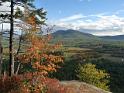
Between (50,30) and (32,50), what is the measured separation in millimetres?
4675

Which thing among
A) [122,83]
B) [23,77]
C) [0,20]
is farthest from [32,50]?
[122,83]

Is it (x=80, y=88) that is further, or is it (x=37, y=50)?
(x=80, y=88)

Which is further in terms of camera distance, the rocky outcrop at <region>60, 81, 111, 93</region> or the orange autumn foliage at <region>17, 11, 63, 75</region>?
the rocky outcrop at <region>60, 81, 111, 93</region>

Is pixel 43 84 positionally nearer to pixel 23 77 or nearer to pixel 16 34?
pixel 23 77

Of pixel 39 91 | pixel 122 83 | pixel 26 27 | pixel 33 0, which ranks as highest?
pixel 33 0

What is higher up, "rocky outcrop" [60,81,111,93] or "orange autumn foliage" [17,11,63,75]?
"orange autumn foliage" [17,11,63,75]

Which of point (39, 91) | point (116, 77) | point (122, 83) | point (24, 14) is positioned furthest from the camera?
point (116, 77)

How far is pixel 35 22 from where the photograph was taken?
3938 cm

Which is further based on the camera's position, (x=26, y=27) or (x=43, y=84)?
(x=26, y=27)

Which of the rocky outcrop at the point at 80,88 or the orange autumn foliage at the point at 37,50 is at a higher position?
the orange autumn foliage at the point at 37,50

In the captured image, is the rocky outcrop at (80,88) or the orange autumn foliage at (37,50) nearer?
the orange autumn foliage at (37,50)

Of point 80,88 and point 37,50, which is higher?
point 37,50

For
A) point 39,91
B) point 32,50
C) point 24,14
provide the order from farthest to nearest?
point 24,14 → point 32,50 → point 39,91

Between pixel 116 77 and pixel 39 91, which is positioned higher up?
pixel 39 91
